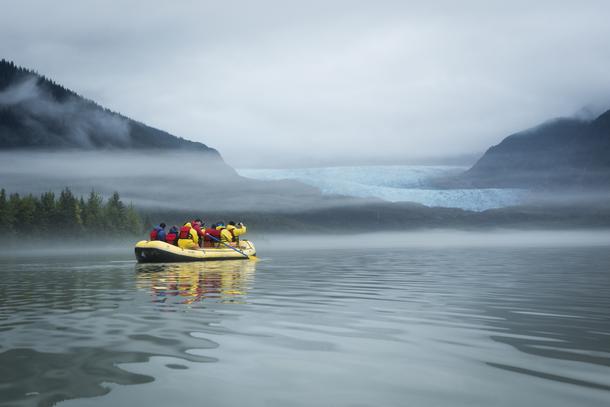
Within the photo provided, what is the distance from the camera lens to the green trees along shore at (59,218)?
155 meters

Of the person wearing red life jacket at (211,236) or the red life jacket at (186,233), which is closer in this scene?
the red life jacket at (186,233)

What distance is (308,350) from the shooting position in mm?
11094

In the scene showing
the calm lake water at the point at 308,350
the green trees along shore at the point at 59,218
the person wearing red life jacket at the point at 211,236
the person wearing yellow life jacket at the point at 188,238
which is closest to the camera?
the calm lake water at the point at 308,350

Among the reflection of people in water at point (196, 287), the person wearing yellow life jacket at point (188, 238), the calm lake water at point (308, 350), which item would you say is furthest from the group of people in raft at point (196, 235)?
the calm lake water at point (308, 350)

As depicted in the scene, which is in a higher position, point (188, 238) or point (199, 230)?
point (199, 230)

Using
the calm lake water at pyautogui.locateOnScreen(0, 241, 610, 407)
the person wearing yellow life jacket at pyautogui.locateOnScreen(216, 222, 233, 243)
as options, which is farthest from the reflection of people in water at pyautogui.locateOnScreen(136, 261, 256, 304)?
the person wearing yellow life jacket at pyautogui.locateOnScreen(216, 222, 233, 243)

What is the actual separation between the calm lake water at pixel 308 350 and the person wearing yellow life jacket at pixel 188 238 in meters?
25.1

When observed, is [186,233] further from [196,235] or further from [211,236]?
[211,236]

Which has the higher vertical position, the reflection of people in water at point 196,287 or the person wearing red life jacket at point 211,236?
the person wearing red life jacket at point 211,236

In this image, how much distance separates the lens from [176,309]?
17219 millimetres

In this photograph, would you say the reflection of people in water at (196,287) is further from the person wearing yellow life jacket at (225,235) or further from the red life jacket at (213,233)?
the person wearing yellow life jacket at (225,235)

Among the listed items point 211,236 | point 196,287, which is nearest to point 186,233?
point 211,236

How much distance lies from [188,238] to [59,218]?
415 feet

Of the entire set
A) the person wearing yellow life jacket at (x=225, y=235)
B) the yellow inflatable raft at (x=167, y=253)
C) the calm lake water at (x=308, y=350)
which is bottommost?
the yellow inflatable raft at (x=167, y=253)
